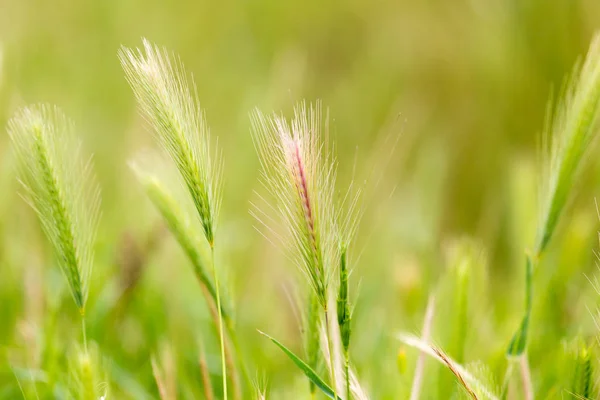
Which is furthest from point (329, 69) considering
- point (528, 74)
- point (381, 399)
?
point (381, 399)

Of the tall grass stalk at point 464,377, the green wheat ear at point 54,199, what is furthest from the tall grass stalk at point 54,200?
the tall grass stalk at point 464,377

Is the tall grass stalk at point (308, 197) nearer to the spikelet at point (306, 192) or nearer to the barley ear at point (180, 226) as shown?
the spikelet at point (306, 192)

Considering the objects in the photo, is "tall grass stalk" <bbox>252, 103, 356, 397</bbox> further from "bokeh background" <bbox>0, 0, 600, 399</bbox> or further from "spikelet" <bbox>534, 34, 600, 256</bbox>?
"spikelet" <bbox>534, 34, 600, 256</bbox>

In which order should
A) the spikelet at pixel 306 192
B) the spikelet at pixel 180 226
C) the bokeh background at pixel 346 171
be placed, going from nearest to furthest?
the spikelet at pixel 306 192 < the spikelet at pixel 180 226 < the bokeh background at pixel 346 171

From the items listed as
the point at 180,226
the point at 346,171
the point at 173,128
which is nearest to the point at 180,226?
the point at 180,226

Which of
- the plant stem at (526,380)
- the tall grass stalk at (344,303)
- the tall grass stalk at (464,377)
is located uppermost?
the tall grass stalk at (344,303)

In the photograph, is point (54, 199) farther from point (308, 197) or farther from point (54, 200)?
point (308, 197)

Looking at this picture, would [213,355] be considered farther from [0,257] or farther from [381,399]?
[0,257]

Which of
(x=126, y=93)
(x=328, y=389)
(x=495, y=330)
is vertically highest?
(x=126, y=93)
